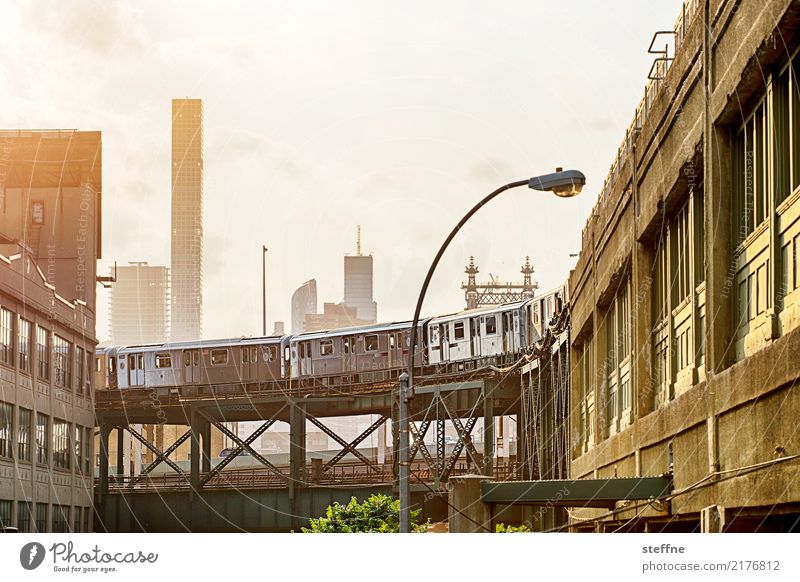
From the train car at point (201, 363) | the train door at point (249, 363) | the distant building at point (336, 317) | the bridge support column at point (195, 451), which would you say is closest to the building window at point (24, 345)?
the bridge support column at point (195, 451)

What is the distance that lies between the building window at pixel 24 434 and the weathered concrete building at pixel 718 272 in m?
20.2

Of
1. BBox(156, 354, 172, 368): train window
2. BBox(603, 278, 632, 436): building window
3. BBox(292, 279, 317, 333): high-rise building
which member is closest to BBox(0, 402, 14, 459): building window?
BBox(292, 279, 317, 333): high-rise building

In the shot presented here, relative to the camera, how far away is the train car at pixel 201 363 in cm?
5544

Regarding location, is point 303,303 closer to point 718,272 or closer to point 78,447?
point 718,272

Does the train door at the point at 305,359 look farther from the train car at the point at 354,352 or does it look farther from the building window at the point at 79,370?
the building window at the point at 79,370

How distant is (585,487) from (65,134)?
1749 cm

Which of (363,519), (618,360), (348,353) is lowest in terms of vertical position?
(363,519)

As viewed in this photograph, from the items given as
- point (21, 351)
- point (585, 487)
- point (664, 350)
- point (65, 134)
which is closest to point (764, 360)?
point (585, 487)

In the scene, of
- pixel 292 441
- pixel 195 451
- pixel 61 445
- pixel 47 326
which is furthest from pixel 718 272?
pixel 195 451

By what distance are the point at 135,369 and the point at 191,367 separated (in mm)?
3236

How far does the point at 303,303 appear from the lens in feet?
65.1

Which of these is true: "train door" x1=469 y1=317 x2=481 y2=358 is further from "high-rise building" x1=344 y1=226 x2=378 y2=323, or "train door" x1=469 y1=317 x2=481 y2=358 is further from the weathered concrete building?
"high-rise building" x1=344 y1=226 x2=378 y2=323

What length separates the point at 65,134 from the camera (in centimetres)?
2911
